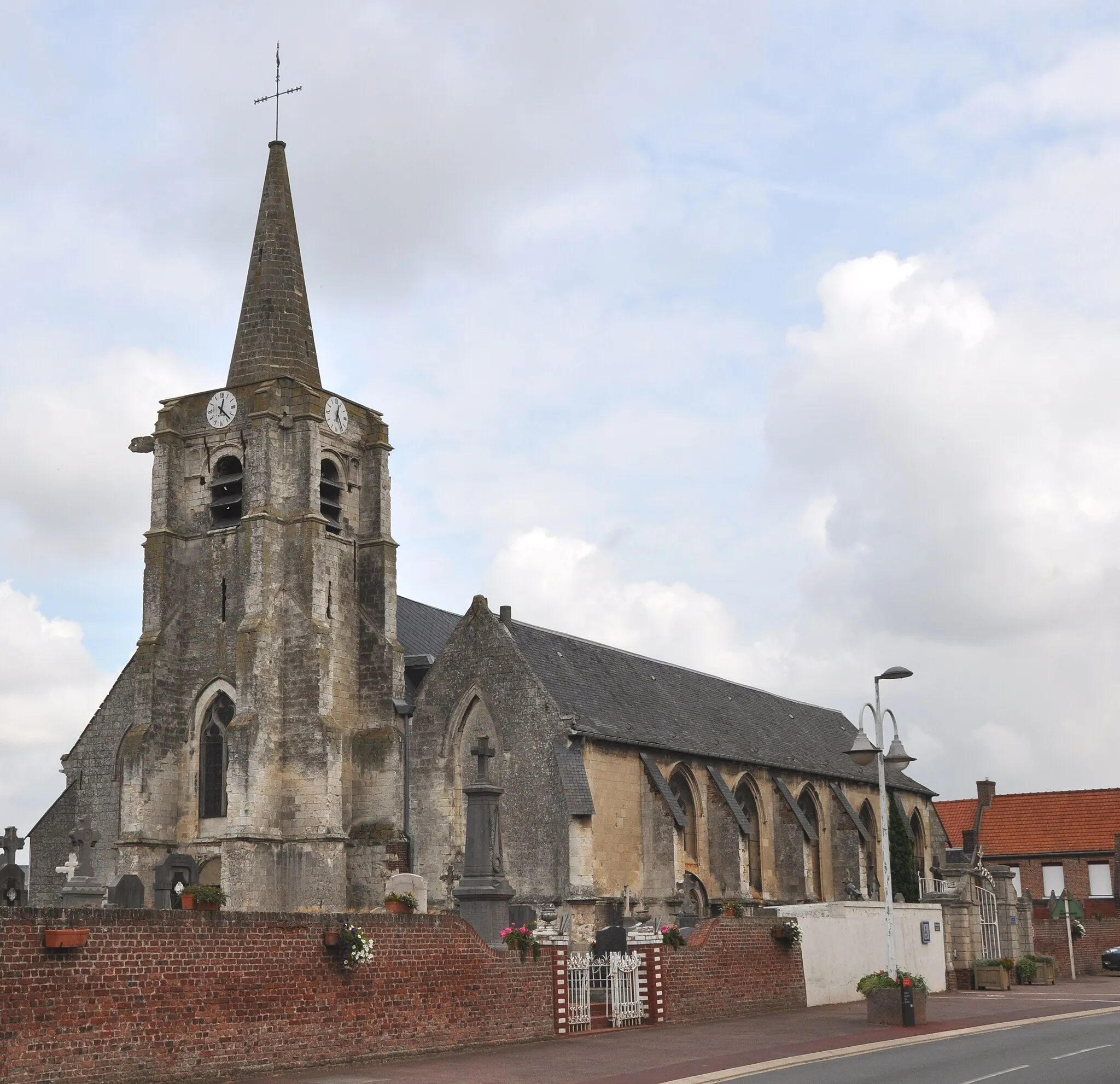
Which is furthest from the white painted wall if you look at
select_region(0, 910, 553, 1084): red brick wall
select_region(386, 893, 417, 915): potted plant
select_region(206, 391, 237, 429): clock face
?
select_region(206, 391, 237, 429): clock face


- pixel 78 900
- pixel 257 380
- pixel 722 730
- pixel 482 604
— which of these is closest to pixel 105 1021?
pixel 78 900

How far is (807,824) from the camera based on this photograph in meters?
43.8

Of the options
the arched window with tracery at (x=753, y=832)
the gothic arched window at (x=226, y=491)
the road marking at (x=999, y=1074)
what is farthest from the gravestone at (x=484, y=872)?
the arched window with tracery at (x=753, y=832)

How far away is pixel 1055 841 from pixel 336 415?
38368 millimetres

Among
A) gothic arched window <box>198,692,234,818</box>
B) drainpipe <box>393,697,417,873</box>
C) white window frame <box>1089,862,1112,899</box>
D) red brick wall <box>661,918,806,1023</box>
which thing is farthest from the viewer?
white window frame <box>1089,862,1112,899</box>

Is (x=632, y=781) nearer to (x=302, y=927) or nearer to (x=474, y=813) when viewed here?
(x=474, y=813)

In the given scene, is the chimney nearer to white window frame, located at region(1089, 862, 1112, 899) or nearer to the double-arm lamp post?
white window frame, located at region(1089, 862, 1112, 899)

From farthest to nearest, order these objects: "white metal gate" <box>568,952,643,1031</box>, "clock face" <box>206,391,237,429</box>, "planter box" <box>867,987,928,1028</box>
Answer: "clock face" <box>206,391,237,429</box>
"planter box" <box>867,987,928,1028</box>
"white metal gate" <box>568,952,643,1031</box>

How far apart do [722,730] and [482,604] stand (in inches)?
439

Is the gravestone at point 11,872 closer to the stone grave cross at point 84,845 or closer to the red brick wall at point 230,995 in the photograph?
the stone grave cross at point 84,845

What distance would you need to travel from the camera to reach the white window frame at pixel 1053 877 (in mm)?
59750

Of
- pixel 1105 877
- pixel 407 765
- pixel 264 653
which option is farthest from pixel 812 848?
pixel 1105 877

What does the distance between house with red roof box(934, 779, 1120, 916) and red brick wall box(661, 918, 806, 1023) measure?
109 feet

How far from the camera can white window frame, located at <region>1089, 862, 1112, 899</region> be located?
58.0 m
